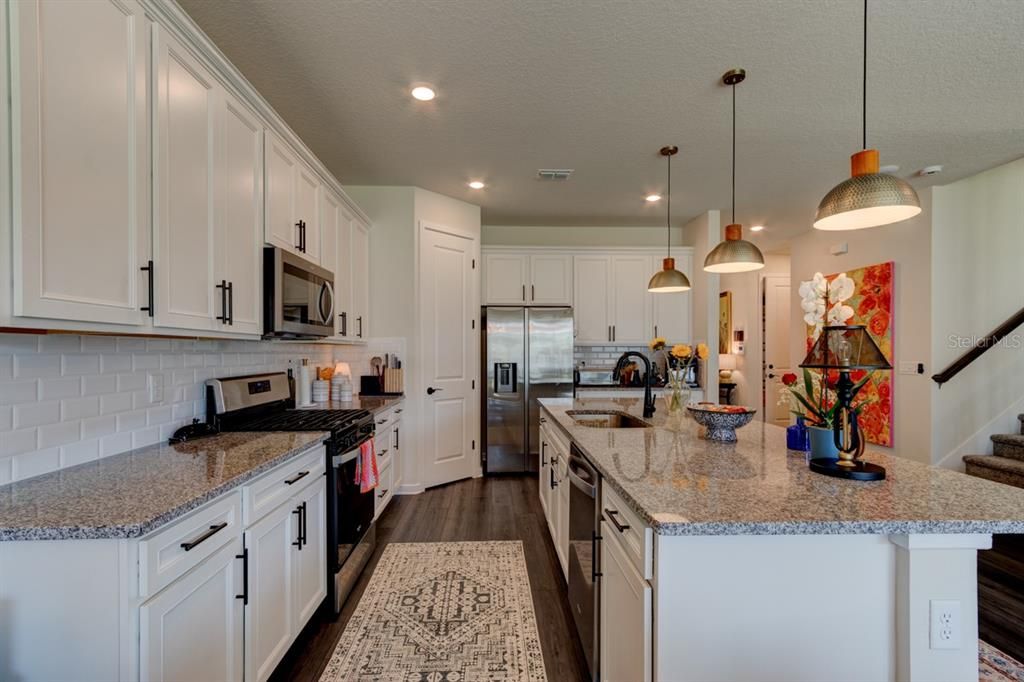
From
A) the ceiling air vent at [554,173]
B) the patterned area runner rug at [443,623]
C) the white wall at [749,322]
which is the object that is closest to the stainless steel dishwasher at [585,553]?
the patterned area runner rug at [443,623]

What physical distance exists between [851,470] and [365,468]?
2.20m

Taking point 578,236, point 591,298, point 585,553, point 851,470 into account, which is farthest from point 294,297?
point 578,236

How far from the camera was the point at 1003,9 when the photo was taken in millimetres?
1938

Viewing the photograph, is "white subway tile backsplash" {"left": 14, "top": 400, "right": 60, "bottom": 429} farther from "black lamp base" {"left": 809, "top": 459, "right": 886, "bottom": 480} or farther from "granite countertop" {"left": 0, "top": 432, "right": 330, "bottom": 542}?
"black lamp base" {"left": 809, "top": 459, "right": 886, "bottom": 480}

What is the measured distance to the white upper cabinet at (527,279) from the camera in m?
5.07

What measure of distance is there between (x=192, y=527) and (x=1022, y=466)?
5.16 m

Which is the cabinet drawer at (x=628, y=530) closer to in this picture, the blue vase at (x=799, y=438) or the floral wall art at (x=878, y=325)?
the blue vase at (x=799, y=438)

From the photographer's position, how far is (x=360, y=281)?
3818 millimetres

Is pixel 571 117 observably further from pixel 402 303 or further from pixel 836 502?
pixel 836 502

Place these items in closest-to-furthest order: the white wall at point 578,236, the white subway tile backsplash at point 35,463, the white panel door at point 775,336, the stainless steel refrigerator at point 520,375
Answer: the white subway tile backsplash at point 35,463
the stainless steel refrigerator at point 520,375
the white wall at point 578,236
the white panel door at point 775,336

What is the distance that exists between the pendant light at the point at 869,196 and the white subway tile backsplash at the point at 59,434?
8.45ft

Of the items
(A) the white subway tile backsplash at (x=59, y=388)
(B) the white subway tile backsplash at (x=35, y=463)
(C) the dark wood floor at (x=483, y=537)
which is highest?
(A) the white subway tile backsplash at (x=59, y=388)

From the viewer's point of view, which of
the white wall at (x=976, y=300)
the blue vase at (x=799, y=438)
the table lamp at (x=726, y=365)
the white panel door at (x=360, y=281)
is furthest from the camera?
the table lamp at (x=726, y=365)

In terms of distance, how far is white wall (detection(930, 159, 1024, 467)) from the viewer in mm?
3871
